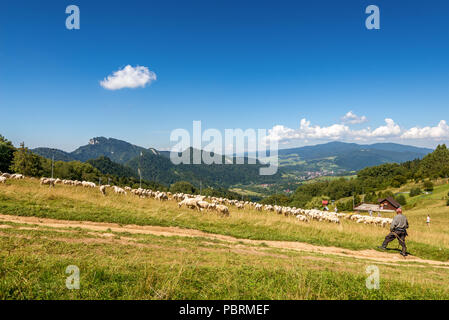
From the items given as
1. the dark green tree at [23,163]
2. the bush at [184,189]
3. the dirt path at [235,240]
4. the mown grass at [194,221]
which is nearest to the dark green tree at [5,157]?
the dark green tree at [23,163]

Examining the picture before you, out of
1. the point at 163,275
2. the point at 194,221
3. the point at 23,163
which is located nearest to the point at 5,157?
the point at 23,163

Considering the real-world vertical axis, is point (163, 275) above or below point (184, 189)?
above

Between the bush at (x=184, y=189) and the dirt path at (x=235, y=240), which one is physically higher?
the dirt path at (x=235, y=240)

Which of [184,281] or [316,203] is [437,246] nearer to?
[184,281]

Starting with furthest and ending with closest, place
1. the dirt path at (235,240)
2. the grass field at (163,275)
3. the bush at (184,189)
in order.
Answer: the bush at (184,189) → the dirt path at (235,240) → the grass field at (163,275)

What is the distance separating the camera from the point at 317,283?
5.18 meters

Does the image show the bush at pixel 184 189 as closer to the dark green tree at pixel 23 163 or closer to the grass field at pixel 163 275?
the dark green tree at pixel 23 163

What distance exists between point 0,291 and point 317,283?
5.83m

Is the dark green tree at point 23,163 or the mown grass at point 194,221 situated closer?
the mown grass at point 194,221

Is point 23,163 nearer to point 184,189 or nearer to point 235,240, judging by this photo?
point 184,189

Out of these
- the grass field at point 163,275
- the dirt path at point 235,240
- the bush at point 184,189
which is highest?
the grass field at point 163,275

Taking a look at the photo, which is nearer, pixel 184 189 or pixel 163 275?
pixel 163 275

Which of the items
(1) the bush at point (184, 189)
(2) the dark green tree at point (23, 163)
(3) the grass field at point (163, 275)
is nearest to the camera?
(3) the grass field at point (163, 275)
